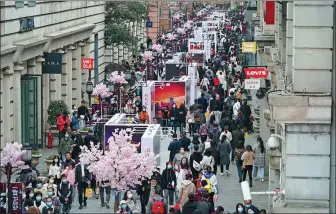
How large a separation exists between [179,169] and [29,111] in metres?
12.1

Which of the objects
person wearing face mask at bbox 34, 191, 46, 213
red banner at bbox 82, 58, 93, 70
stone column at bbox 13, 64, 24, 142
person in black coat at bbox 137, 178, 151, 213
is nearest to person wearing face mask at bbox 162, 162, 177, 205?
person in black coat at bbox 137, 178, 151, 213

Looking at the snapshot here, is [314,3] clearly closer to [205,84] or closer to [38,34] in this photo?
[38,34]

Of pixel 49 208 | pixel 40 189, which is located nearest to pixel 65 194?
pixel 40 189

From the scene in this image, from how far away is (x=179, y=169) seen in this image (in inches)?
1422

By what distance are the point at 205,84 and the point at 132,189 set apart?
28.9m

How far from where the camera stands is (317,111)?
25.3 m

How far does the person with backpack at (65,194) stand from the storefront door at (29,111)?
1197cm

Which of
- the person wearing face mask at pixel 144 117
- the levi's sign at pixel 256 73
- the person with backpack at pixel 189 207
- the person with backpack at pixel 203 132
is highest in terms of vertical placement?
the levi's sign at pixel 256 73

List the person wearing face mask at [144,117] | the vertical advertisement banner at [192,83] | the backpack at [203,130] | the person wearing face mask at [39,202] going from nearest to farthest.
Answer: the person wearing face mask at [39,202], the backpack at [203,130], the person wearing face mask at [144,117], the vertical advertisement banner at [192,83]

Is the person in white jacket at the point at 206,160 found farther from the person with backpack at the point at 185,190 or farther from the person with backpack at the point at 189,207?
the person with backpack at the point at 189,207

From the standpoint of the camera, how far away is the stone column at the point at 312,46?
2491 cm

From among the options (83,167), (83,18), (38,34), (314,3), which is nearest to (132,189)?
(83,167)

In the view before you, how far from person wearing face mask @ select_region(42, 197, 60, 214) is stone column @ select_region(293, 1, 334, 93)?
809 centimetres

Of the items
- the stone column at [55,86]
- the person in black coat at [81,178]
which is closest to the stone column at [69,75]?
the stone column at [55,86]
